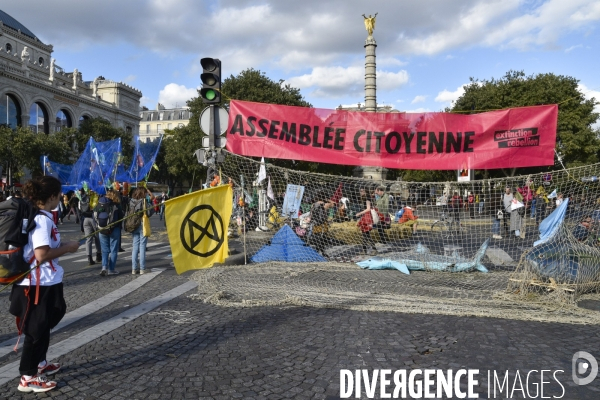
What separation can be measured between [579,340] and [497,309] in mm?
1137

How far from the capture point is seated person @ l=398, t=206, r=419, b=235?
34.6 feet

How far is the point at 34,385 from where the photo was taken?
3.42 m

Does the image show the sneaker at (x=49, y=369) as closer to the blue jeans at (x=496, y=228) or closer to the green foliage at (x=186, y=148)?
the blue jeans at (x=496, y=228)

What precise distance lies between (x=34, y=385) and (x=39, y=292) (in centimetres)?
68

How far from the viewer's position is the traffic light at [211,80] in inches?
307

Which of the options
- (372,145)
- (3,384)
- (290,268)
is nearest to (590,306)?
(372,145)

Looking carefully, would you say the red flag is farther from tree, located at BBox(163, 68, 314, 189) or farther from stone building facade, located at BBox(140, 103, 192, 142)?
stone building facade, located at BBox(140, 103, 192, 142)

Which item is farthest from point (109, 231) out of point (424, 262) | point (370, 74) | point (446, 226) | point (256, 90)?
point (256, 90)

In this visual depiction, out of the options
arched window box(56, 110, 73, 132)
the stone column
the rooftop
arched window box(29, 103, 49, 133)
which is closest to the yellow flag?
the stone column

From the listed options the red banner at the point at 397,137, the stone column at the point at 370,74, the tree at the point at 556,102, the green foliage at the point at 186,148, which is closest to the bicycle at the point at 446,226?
the red banner at the point at 397,137

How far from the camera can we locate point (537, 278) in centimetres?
646

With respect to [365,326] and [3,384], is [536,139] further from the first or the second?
[3,384]

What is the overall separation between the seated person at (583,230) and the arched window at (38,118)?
56515 mm

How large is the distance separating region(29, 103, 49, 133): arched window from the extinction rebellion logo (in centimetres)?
5581
